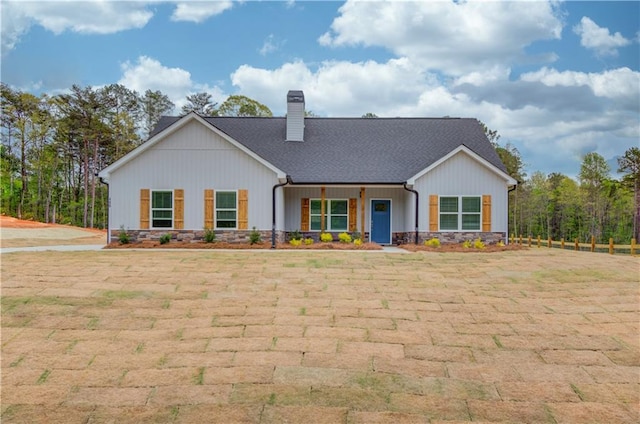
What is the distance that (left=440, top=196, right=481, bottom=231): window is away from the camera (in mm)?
20281

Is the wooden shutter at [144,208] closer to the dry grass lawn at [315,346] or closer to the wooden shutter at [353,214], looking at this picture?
the dry grass lawn at [315,346]

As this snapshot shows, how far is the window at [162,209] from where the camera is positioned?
1934 cm

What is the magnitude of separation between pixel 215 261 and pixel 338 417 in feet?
31.0

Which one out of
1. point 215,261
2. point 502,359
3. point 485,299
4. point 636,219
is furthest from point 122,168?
point 636,219

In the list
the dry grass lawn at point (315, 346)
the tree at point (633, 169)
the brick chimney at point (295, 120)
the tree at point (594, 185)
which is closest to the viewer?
the dry grass lawn at point (315, 346)

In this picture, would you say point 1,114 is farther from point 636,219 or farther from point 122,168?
point 636,219

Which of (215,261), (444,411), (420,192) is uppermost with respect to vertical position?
(420,192)

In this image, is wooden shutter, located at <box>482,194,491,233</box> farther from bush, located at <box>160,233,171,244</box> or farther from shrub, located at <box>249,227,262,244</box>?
bush, located at <box>160,233,171,244</box>

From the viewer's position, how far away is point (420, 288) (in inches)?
436

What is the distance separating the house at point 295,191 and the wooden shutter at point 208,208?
0.12 ft

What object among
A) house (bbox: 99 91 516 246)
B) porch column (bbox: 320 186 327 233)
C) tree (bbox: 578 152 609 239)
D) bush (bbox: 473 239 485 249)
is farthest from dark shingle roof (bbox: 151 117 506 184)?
tree (bbox: 578 152 609 239)

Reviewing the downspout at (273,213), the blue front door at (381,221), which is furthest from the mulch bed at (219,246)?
the blue front door at (381,221)

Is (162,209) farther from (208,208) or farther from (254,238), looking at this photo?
(254,238)

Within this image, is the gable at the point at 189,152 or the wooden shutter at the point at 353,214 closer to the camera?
the gable at the point at 189,152
